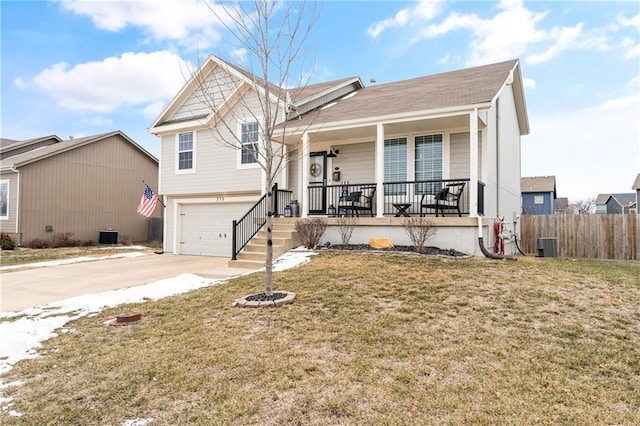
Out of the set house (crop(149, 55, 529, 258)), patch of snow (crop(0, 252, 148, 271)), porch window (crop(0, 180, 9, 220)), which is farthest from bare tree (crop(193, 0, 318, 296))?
porch window (crop(0, 180, 9, 220))

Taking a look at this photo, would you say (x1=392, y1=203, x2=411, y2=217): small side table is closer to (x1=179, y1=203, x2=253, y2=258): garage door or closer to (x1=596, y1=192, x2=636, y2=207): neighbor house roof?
(x1=179, y1=203, x2=253, y2=258): garage door

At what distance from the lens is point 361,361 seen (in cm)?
349

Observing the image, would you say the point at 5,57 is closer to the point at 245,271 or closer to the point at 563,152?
the point at 245,271

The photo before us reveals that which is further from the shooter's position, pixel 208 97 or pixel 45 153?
pixel 45 153

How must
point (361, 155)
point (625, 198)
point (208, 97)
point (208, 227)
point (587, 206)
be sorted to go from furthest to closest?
point (587, 206), point (625, 198), point (208, 227), point (208, 97), point (361, 155)

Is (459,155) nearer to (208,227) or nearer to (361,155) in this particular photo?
(361,155)

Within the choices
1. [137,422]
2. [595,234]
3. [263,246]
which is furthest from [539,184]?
[137,422]

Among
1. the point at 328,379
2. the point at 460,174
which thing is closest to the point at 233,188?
→ the point at 460,174

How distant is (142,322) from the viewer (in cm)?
506

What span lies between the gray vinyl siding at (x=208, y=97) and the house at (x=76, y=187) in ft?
24.7

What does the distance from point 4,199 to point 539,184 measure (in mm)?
38070

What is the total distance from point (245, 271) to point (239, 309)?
3.53 metres

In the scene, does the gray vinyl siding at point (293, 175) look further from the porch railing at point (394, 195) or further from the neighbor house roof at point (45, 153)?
the neighbor house roof at point (45, 153)

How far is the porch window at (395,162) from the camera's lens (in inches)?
433
